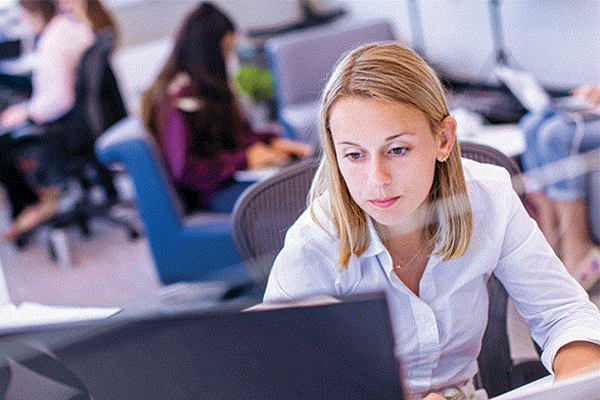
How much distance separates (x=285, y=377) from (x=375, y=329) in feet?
0.24

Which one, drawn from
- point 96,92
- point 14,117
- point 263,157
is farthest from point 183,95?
point 14,117

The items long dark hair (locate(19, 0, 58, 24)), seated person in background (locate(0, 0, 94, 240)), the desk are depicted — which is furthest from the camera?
long dark hair (locate(19, 0, 58, 24))

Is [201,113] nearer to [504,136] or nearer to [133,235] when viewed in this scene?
[504,136]

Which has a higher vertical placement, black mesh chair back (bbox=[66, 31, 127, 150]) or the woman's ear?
the woman's ear

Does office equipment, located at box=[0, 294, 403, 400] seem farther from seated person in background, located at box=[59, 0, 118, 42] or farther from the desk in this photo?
seated person in background, located at box=[59, 0, 118, 42]

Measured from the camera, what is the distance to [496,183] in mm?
632

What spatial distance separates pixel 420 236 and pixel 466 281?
66 millimetres

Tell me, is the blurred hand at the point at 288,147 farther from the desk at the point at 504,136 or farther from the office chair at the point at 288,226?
the office chair at the point at 288,226

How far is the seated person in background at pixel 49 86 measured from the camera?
→ 225cm

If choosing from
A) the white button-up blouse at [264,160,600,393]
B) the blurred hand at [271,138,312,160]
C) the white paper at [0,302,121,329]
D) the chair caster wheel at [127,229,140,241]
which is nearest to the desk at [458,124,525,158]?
the blurred hand at [271,138,312,160]

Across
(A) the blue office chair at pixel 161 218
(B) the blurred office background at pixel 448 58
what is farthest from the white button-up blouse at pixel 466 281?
(A) the blue office chair at pixel 161 218

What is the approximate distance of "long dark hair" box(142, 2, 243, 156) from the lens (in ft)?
5.16

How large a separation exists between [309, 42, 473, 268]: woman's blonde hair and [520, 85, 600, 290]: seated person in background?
113 mm

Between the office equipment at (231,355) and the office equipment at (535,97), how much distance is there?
3.52 ft
